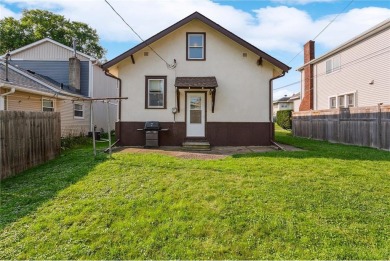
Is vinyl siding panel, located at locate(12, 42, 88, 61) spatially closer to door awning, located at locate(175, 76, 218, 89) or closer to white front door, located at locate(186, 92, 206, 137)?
door awning, located at locate(175, 76, 218, 89)

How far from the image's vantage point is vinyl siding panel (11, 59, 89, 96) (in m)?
18.1

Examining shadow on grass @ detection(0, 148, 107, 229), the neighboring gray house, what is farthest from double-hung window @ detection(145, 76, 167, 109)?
the neighboring gray house

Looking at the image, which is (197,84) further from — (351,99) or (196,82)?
(351,99)

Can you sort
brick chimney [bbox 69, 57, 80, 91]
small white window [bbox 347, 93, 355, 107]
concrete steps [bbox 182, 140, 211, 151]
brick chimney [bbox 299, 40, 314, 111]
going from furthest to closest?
brick chimney [bbox 299, 40, 314, 111], brick chimney [bbox 69, 57, 80, 91], small white window [bbox 347, 93, 355, 107], concrete steps [bbox 182, 140, 211, 151]

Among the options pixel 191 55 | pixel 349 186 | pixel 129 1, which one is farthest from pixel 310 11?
pixel 349 186

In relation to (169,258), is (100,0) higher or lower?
higher

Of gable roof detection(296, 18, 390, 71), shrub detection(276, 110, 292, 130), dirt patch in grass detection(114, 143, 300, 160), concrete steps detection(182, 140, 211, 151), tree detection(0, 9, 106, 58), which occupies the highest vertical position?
tree detection(0, 9, 106, 58)

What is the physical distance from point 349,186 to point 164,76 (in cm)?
857

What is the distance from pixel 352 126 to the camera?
1229 cm


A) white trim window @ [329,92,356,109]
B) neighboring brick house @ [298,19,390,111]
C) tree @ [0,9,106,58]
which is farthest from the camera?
tree @ [0,9,106,58]

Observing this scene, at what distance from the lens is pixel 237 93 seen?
1173 cm

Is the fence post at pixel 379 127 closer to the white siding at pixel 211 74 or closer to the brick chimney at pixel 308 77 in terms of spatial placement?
the white siding at pixel 211 74

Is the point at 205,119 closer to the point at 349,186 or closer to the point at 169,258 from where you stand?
the point at 349,186

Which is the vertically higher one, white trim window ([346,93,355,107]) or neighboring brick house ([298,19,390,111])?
neighboring brick house ([298,19,390,111])
